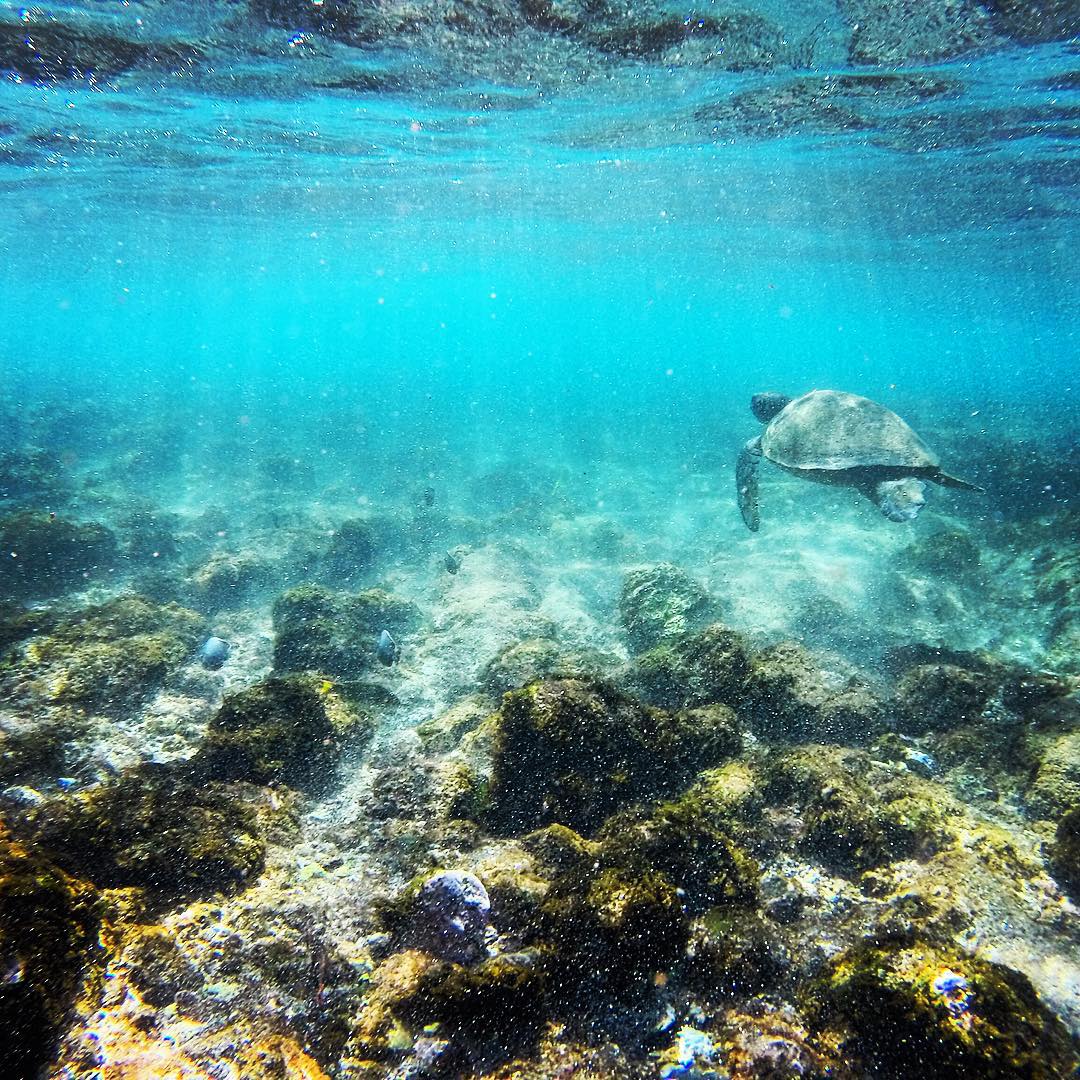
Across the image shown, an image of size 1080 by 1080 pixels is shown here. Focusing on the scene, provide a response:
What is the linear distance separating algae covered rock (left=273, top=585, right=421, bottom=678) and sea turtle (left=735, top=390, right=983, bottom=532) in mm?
7015

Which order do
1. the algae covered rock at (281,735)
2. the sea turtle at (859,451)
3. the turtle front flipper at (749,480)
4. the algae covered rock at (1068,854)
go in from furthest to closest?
the turtle front flipper at (749,480), the sea turtle at (859,451), the algae covered rock at (281,735), the algae covered rock at (1068,854)

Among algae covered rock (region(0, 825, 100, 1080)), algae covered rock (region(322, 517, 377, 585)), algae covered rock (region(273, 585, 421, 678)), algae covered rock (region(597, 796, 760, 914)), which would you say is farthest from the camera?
algae covered rock (region(322, 517, 377, 585))

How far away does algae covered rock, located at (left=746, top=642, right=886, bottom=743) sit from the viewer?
5.29m

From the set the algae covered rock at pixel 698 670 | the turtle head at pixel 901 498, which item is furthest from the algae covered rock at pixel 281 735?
the turtle head at pixel 901 498

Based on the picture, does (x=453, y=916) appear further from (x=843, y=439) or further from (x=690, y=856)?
(x=843, y=439)

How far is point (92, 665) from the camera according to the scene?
6004 mm

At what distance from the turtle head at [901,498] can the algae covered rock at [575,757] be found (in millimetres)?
5757

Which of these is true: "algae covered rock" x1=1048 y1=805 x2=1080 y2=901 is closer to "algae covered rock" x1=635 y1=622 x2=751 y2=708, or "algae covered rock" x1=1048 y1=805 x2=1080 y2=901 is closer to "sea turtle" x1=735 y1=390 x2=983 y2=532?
"algae covered rock" x1=635 y1=622 x2=751 y2=708

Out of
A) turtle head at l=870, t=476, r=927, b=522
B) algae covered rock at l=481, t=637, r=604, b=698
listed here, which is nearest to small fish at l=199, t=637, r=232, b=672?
algae covered rock at l=481, t=637, r=604, b=698

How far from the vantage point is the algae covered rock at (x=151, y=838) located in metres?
3.12

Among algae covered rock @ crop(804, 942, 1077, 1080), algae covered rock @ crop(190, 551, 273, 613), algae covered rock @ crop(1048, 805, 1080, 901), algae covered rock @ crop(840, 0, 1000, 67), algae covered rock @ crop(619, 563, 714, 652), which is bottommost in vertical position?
algae covered rock @ crop(190, 551, 273, 613)

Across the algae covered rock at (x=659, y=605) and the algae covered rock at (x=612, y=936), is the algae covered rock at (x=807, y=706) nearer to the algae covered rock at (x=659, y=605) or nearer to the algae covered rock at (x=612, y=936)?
the algae covered rock at (x=659, y=605)

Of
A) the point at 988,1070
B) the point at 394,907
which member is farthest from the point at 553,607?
the point at 988,1070

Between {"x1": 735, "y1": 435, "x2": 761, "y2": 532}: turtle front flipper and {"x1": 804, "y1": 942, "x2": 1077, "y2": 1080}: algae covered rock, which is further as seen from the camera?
{"x1": 735, "y1": 435, "x2": 761, "y2": 532}: turtle front flipper
